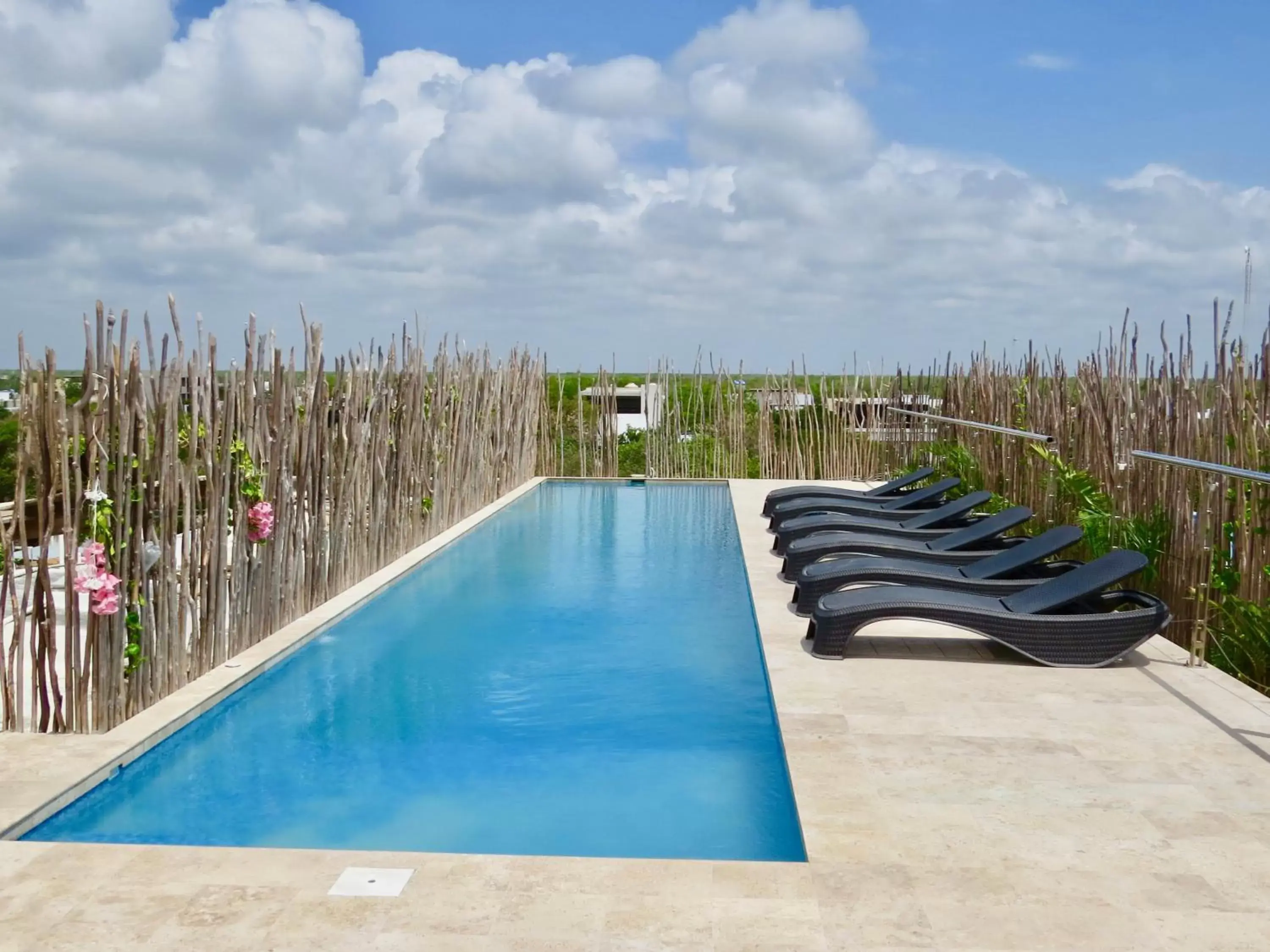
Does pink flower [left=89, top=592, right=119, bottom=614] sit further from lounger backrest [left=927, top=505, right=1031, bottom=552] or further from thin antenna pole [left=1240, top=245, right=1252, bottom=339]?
thin antenna pole [left=1240, top=245, right=1252, bottom=339]

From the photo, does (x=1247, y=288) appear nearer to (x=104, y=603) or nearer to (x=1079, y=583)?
(x=1079, y=583)

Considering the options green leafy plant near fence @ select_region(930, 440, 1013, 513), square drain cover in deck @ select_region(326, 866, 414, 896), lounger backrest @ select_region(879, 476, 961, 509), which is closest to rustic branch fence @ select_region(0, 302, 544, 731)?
square drain cover in deck @ select_region(326, 866, 414, 896)

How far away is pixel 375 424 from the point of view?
21.6 ft

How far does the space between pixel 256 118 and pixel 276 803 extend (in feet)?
24.5

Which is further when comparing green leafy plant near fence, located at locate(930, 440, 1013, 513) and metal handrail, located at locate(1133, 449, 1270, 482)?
green leafy plant near fence, located at locate(930, 440, 1013, 513)

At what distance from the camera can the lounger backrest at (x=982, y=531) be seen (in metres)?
6.11

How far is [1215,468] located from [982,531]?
8.47 ft

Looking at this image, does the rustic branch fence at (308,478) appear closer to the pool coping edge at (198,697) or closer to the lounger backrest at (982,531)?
the pool coping edge at (198,697)

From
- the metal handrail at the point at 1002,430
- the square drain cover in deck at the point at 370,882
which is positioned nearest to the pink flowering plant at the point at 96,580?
the square drain cover in deck at the point at 370,882

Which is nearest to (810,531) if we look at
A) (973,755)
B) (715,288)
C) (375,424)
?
(375,424)

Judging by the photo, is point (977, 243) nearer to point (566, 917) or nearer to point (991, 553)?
point (991, 553)

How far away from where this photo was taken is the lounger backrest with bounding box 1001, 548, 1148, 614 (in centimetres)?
447

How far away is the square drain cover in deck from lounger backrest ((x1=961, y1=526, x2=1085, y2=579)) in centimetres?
357

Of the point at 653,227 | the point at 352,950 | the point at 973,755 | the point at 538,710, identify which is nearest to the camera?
the point at 352,950
